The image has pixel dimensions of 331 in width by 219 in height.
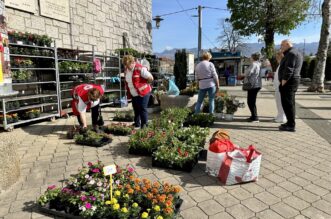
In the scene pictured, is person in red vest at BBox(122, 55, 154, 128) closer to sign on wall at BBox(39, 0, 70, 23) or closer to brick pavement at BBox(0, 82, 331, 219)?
brick pavement at BBox(0, 82, 331, 219)

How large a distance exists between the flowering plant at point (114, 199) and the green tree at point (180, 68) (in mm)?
7111

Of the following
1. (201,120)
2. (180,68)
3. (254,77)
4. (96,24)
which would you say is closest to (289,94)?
(254,77)

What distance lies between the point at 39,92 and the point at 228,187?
6257 millimetres

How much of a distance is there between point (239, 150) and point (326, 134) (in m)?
3.27

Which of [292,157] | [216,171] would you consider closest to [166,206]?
[216,171]

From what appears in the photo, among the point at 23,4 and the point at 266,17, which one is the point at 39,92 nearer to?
the point at 23,4

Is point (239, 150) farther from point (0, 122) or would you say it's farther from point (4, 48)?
point (0, 122)

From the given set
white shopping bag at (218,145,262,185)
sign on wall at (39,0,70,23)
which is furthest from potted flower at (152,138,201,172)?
sign on wall at (39,0,70,23)

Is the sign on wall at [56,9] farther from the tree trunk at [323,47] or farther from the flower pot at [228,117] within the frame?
the tree trunk at [323,47]

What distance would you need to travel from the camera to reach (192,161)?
11.6 feet

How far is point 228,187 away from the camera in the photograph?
3.09m

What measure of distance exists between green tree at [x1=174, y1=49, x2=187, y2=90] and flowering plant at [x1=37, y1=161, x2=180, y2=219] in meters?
7.11

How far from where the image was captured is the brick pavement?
8.62 ft

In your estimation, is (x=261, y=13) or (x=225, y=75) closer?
(x=261, y=13)
